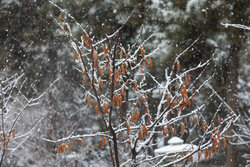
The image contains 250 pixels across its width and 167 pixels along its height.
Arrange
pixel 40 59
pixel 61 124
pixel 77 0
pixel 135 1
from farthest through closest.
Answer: pixel 40 59 < pixel 77 0 < pixel 135 1 < pixel 61 124

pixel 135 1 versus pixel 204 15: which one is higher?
pixel 135 1

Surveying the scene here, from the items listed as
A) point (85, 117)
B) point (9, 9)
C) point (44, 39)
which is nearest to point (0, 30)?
point (9, 9)

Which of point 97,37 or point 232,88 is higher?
point 97,37

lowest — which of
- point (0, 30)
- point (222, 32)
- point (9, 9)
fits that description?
point (222, 32)

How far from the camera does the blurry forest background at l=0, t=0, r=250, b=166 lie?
8.25 metres

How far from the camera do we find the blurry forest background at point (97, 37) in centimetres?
825

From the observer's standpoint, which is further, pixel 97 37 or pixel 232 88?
pixel 97 37

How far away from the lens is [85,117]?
10.4 metres

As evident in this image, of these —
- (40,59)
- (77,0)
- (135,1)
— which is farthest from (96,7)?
(40,59)

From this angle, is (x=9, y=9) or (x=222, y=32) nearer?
(x=222, y=32)

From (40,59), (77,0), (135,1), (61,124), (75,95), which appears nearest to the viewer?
(61,124)

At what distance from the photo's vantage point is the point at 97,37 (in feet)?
31.2

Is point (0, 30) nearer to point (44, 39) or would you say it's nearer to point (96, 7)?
point (44, 39)

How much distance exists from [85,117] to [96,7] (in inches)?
149
